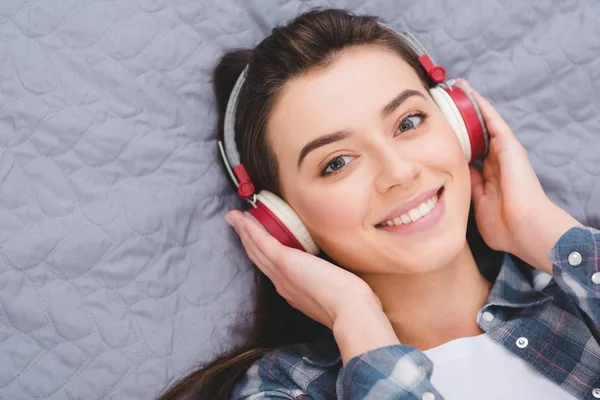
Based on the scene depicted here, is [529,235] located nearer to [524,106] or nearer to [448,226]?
[448,226]

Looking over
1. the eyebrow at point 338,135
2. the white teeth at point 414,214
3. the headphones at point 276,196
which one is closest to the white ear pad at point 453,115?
the headphones at point 276,196

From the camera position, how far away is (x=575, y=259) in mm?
1355

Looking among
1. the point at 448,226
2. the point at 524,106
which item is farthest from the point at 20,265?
the point at 524,106

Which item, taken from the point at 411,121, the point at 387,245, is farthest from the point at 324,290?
the point at 411,121

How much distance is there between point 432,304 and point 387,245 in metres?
0.22

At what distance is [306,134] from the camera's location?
137cm

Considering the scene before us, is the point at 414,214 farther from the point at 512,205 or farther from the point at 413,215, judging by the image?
the point at 512,205

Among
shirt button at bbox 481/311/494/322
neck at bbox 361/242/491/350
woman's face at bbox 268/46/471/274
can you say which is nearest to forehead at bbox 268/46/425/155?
woman's face at bbox 268/46/471/274

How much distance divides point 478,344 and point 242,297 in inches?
21.0

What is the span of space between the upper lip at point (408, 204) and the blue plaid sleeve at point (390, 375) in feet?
0.81

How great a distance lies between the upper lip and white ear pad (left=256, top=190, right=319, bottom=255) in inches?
7.5

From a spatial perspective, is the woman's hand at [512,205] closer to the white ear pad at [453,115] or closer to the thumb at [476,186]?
the thumb at [476,186]

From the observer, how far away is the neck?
1.49 meters

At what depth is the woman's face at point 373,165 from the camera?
52.5 inches
